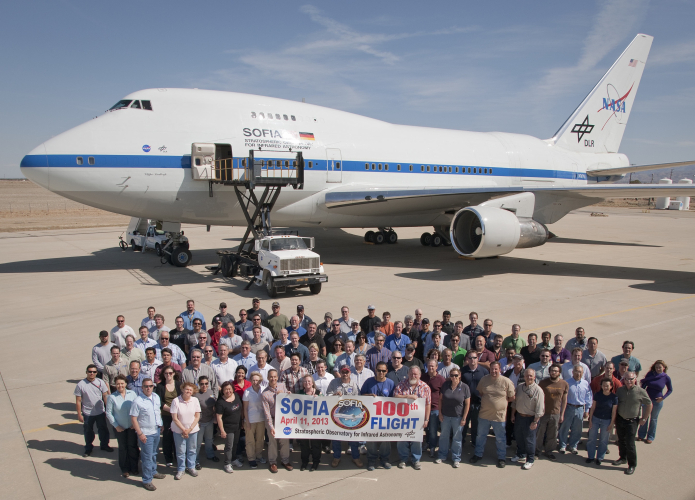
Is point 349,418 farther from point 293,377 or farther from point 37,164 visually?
point 37,164

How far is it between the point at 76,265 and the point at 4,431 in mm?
14311

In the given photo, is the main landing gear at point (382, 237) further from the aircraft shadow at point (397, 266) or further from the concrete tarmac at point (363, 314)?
the aircraft shadow at point (397, 266)

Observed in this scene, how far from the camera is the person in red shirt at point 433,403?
6.25 metres

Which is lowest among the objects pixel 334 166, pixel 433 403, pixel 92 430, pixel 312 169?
pixel 92 430

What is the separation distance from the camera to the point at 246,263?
54.5ft

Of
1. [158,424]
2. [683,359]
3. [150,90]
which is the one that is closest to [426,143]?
[150,90]

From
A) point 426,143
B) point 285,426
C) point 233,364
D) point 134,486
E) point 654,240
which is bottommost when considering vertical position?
point 134,486

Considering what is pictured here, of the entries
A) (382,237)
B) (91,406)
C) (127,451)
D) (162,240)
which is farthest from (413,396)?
(382,237)

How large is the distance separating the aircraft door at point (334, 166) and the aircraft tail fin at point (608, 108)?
13.7 m

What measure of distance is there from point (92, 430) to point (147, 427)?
3.67 feet

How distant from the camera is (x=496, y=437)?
6.02 meters

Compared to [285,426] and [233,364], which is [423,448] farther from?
[233,364]

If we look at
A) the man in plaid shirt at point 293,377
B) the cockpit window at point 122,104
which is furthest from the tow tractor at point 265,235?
the man in plaid shirt at point 293,377

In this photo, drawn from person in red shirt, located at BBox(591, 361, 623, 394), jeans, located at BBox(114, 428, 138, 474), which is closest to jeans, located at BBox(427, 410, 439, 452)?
person in red shirt, located at BBox(591, 361, 623, 394)
